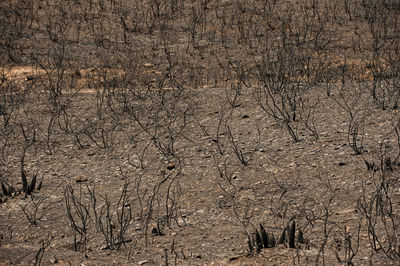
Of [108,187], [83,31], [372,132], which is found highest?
[83,31]

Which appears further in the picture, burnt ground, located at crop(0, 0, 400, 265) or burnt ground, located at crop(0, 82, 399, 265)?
burnt ground, located at crop(0, 0, 400, 265)

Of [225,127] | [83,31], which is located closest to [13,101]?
[225,127]

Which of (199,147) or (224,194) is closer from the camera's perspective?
(224,194)

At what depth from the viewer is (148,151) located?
192 inches

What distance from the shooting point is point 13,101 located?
6.46m

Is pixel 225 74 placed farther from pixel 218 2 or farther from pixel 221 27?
pixel 218 2

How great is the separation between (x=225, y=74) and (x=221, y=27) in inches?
84.9

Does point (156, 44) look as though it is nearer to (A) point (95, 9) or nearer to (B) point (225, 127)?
(A) point (95, 9)

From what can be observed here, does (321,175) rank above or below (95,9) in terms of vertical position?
below

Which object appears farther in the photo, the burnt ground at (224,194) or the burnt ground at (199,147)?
the burnt ground at (199,147)

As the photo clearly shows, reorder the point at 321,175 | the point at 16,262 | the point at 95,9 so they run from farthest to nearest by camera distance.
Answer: the point at 95,9
the point at 321,175
the point at 16,262

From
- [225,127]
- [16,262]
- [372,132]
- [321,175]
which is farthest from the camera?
[225,127]

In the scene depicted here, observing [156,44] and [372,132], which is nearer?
[372,132]

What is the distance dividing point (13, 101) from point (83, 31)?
3532 millimetres
